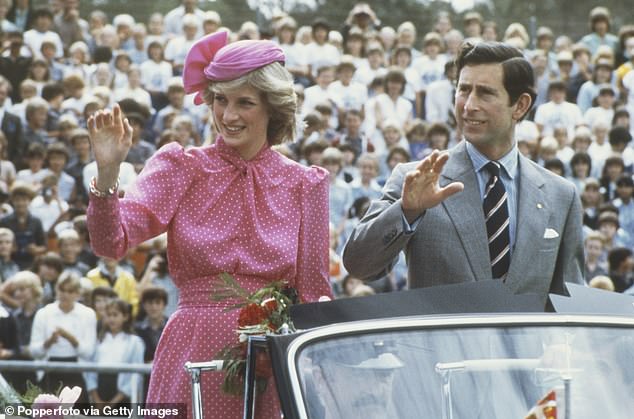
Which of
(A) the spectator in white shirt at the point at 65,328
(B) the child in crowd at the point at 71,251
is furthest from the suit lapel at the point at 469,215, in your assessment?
(B) the child in crowd at the point at 71,251

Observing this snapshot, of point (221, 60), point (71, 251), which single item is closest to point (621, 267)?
point (71, 251)

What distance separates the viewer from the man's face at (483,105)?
5094 mm

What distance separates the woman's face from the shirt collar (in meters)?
0.83

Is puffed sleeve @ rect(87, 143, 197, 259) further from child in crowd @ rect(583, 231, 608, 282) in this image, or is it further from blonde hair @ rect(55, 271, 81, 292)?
child in crowd @ rect(583, 231, 608, 282)

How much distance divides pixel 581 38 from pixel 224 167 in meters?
18.0

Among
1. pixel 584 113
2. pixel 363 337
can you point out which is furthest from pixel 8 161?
pixel 363 337

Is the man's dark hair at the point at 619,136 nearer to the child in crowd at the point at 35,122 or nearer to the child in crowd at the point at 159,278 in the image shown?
the child in crowd at the point at 159,278

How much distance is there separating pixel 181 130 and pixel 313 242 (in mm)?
10801

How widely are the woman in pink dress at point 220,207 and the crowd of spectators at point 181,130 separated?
16.4 ft

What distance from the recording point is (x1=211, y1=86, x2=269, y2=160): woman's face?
188 inches

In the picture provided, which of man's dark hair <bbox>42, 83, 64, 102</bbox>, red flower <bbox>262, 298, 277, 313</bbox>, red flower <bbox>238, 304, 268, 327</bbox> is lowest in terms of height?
red flower <bbox>238, 304, 268, 327</bbox>

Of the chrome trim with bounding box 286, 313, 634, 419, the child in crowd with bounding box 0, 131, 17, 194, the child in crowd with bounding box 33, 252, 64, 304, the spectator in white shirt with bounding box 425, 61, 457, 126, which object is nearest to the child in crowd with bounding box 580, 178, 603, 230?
the spectator in white shirt with bounding box 425, 61, 457, 126

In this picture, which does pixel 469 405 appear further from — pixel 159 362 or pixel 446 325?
pixel 159 362

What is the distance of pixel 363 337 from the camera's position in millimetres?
3613
